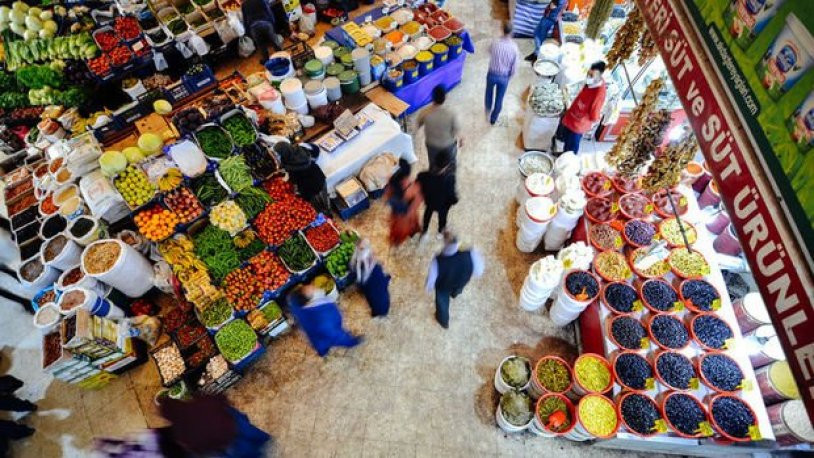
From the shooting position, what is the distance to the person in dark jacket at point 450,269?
4.71 m

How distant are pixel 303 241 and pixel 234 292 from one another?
1090 mm

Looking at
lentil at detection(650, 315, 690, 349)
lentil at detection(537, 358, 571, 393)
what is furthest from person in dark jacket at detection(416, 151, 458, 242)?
lentil at detection(650, 315, 690, 349)

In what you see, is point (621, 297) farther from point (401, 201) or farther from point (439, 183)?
point (401, 201)

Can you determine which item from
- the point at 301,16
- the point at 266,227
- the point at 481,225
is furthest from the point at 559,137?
the point at 301,16

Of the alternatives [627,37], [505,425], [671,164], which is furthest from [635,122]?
[505,425]

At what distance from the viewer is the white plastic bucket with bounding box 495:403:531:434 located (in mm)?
4754

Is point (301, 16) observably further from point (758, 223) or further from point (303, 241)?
point (758, 223)

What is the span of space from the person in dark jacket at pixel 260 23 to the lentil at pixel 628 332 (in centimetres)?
722

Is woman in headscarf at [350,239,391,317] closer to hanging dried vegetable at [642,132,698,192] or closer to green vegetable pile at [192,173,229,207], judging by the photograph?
green vegetable pile at [192,173,229,207]

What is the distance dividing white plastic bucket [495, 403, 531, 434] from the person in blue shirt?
7137 mm

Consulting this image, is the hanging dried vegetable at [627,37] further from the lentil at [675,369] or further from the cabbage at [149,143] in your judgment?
the cabbage at [149,143]

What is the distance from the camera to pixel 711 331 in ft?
15.3

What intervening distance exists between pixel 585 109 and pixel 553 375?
Result: 12.8 ft

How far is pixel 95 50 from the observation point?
7.43m
